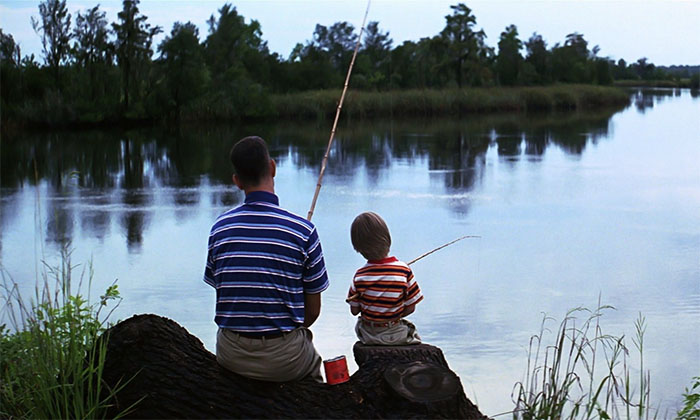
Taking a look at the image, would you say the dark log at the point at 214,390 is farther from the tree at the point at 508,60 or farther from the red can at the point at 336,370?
the tree at the point at 508,60

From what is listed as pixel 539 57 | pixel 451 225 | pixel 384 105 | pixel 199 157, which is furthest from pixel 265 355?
pixel 539 57

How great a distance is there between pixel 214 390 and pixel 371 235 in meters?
0.85

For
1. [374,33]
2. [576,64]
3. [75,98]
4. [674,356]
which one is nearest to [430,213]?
[674,356]

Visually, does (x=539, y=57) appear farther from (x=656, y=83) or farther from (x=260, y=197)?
(x=260, y=197)

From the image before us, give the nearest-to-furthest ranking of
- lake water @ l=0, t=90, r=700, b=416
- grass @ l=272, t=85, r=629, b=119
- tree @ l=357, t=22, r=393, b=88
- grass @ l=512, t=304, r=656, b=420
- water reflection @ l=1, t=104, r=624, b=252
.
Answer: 1. grass @ l=512, t=304, r=656, b=420
2. lake water @ l=0, t=90, r=700, b=416
3. water reflection @ l=1, t=104, r=624, b=252
4. grass @ l=272, t=85, r=629, b=119
5. tree @ l=357, t=22, r=393, b=88

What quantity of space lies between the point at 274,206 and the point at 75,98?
22221 mm

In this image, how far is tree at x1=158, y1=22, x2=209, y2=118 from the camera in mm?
24547

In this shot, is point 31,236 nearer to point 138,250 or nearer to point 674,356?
point 138,250

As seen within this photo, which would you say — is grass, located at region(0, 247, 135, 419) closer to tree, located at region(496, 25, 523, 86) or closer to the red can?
the red can

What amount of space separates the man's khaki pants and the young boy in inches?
17.7

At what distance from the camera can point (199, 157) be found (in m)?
16.2

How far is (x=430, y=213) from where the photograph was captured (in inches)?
387

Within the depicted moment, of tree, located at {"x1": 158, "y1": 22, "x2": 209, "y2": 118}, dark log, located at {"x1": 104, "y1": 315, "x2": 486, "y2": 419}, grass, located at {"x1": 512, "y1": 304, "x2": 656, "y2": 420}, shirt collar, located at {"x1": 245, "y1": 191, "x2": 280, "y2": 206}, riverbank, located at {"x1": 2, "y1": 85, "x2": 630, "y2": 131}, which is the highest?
tree, located at {"x1": 158, "y1": 22, "x2": 209, "y2": 118}

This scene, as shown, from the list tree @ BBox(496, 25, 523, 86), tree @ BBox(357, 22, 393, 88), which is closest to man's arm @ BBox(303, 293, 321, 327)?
tree @ BBox(357, 22, 393, 88)
